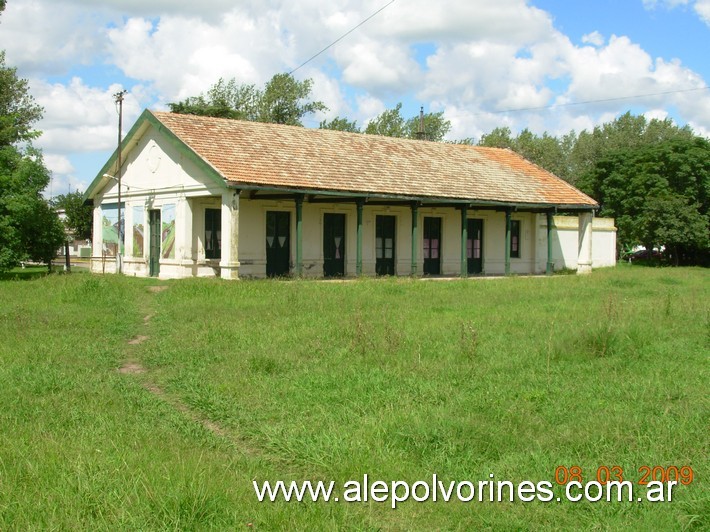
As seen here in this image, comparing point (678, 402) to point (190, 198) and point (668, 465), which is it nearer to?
point (668, 465)

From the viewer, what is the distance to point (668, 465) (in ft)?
15.7

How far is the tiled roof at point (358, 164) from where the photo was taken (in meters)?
20.5

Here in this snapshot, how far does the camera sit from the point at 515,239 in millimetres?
28828

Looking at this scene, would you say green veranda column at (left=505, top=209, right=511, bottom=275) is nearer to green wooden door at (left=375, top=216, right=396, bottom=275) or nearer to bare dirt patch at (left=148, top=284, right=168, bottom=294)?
green wooden door at (left=375, top=216, right=396, bottom=275)

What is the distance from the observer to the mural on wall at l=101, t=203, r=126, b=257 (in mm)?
24969

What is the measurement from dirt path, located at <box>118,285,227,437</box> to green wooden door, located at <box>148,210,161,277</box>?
36.2ft

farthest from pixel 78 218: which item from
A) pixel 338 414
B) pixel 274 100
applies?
pixel 338 414

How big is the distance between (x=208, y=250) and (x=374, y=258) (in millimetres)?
5698

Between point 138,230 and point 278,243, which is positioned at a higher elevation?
point 138,230

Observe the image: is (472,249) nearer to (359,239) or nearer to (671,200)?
(359,239)

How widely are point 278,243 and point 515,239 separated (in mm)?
10791

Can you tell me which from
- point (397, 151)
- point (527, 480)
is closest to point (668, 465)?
point (527, 480)
